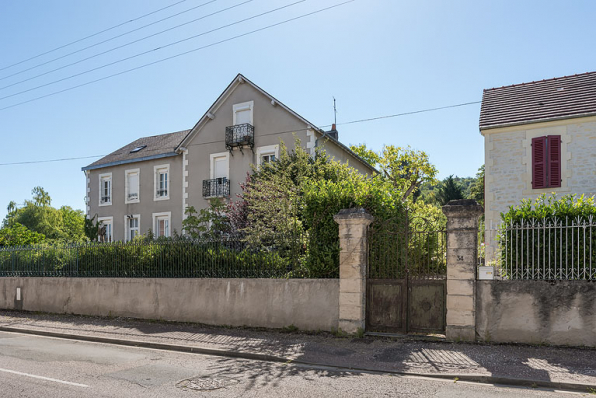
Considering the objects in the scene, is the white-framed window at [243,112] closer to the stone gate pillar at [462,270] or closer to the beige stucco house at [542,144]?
the beige stucco house at [542,144]

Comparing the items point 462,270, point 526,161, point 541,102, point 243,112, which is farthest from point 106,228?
point 462,270

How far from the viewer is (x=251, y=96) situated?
78.2ft

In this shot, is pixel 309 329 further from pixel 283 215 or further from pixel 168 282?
pixel 168 282

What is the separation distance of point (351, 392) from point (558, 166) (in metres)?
11.7

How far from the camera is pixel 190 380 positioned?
7.00m

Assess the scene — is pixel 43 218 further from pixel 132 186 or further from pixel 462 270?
pixel 462 270

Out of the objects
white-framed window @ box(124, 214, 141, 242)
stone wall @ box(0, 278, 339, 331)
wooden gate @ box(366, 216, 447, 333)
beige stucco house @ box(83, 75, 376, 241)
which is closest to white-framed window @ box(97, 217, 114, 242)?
beige stucco house @ box(83, 75, 376, 241)

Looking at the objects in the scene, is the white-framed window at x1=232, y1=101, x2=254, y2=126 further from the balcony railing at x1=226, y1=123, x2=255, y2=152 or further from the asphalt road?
the asphalt road

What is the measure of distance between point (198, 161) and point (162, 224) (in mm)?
4446

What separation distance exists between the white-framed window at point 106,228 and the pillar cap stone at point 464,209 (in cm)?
2364

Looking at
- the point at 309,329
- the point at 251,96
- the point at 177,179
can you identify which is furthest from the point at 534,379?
the point at 177,179

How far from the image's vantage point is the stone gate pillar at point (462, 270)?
29.8 feet

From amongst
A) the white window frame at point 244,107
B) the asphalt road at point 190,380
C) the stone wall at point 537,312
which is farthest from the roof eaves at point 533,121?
the white window frame at point 244,107

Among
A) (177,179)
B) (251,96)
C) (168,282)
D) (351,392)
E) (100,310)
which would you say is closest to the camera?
(351,392)
